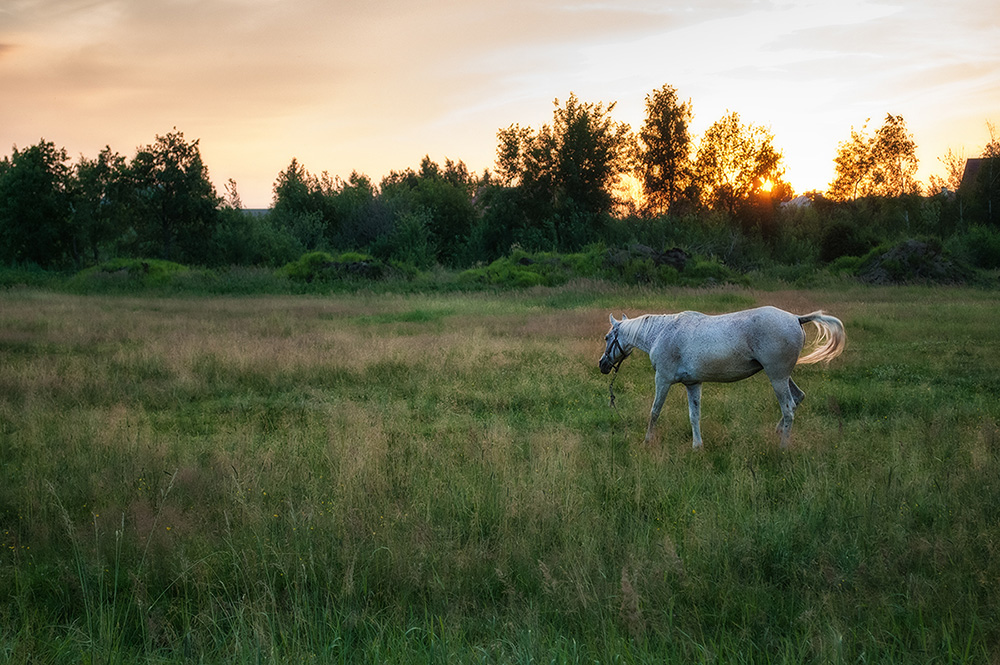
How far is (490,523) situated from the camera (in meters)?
5.02

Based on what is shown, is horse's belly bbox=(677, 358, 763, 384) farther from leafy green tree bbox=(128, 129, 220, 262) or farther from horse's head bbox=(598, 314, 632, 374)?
leafy green tree bbox=(128, 129, 220, 262)

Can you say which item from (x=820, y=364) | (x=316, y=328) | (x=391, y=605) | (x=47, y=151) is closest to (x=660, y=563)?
(x=391, y=605)

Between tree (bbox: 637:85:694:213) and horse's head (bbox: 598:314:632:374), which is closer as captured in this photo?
horse's head (bbox: 598:314:632:374)

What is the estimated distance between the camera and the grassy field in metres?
3.55

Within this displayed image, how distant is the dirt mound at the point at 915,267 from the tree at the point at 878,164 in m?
26.6

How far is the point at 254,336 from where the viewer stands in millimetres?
15602

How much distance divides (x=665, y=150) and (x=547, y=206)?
40.8 feet

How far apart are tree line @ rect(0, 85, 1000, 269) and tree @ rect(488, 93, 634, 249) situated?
4.3 inches

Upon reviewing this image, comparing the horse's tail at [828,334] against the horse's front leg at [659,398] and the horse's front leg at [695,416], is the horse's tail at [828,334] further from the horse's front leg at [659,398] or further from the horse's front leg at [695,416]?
the horse's front leg at [659,398]

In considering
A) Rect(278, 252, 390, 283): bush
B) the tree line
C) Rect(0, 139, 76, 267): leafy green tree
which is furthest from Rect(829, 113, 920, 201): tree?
Rect(0, 139, 76, 267): leafy green tree

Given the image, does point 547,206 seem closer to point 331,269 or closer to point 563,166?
point 563,166

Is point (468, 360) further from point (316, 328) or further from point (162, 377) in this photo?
point (316, 328)

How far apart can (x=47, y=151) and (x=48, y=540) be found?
4809 cm

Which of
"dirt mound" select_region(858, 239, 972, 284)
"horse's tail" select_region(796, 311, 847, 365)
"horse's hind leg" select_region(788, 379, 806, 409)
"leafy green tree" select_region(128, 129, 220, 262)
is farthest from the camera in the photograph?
"leafy green tree" select_region(128, 129, 220, 262)
